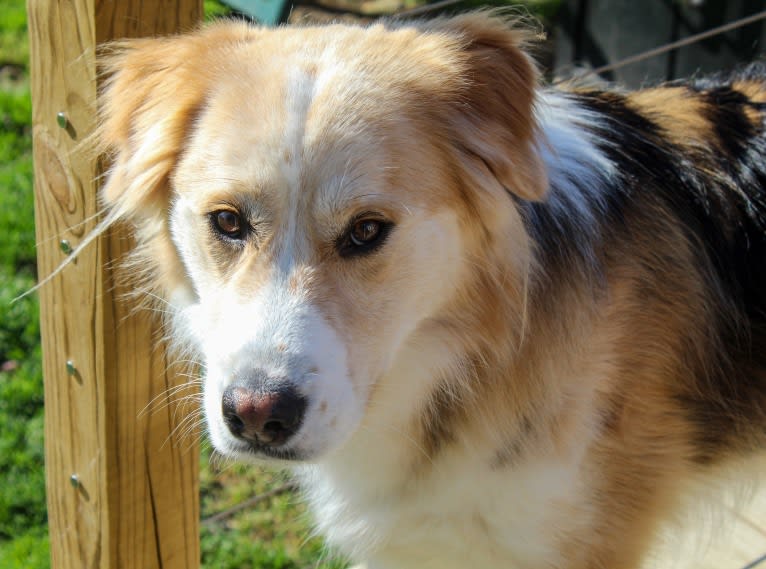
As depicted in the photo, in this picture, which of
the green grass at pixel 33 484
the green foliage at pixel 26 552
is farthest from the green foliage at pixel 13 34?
the green foliage at pixel 26 552

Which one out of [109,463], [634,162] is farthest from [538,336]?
[109,463]

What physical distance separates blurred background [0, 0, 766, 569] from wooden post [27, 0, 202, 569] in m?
0.47

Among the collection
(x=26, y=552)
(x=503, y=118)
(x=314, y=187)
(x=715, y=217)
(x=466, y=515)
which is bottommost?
(x=26, y=552)

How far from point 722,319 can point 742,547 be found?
103 cm

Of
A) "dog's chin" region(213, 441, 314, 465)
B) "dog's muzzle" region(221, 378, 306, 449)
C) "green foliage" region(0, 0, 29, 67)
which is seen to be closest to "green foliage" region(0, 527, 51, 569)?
"dog's chin" region(213, 441, 314, 465)

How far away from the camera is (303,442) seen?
1.67 metres

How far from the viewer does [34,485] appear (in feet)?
10.6

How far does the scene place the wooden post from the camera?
1711mm

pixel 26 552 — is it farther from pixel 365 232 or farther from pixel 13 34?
pixel 13 34

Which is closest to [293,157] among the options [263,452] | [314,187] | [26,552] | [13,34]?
[314,187]

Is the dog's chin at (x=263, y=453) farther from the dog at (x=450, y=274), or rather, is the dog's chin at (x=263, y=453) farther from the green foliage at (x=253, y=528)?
the green foliage at (x=253, y=528)

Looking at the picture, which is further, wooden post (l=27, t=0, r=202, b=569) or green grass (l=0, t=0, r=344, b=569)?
green grass (l=0, t=0, r=344, b=569)

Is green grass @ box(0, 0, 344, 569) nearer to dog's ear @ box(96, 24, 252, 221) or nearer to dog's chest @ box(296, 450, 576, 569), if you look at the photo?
dog's chest @ box(296, 450, 576, 569)

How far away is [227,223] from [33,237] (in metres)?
2.75
